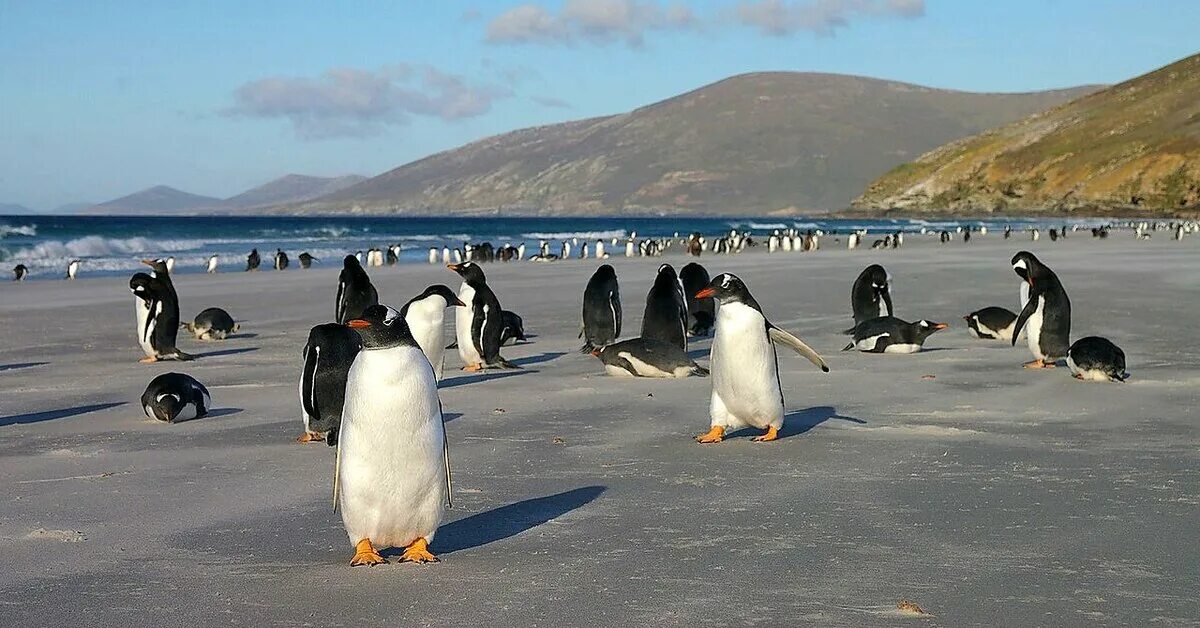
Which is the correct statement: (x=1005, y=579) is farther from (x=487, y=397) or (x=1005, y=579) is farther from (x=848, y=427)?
(x=487, y=397)

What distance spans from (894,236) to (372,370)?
46.7 metres

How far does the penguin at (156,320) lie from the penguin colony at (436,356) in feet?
0.04

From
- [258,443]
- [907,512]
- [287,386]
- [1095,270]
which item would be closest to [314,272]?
[1095,270]

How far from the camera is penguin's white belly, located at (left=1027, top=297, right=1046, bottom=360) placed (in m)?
10.7

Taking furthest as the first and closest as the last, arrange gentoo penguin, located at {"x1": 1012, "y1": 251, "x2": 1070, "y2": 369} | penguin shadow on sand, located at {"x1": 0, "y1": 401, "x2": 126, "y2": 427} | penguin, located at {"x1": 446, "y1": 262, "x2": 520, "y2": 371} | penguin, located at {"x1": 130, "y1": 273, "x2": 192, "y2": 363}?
penguin, located at {"x1": 130, "y1": 273, "x2": 192, "y2": 363}
penguin, located at {"x1": 446, "y1": 262, "x2": 520, "y2": 371}
gentoo penguin, located at {"x1": 1012, "y1": 251, "x2": 1070, "y2": 369}
penguin shadow on sand, located at {"x1": 0, "y1": 401, "x2": 126, "y2": 427}

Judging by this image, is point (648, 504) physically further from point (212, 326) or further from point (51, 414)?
point (212, 326)

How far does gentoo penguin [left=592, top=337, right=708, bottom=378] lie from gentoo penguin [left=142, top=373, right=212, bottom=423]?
3.20 m

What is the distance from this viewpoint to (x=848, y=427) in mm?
7867

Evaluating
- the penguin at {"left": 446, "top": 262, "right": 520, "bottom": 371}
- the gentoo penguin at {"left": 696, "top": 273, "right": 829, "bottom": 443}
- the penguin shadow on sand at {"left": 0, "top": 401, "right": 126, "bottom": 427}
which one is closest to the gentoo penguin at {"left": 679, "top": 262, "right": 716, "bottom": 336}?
the penguin at {"left": 446, "top": 262, "right": 520, "bottom": 371}

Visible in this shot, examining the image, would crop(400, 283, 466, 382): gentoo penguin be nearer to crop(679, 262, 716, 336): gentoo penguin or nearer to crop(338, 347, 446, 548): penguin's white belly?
crop(679, 262, 716, 336): gentoo penguin

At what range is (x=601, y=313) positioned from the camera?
12.6 m

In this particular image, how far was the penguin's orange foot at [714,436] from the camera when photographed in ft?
24.5

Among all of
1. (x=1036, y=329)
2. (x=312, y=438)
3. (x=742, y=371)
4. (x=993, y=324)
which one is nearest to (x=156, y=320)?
(x=312, y=438)

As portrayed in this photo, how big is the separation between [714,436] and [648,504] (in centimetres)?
172
